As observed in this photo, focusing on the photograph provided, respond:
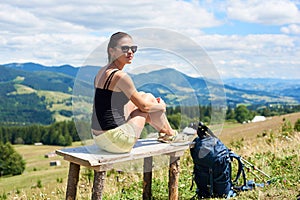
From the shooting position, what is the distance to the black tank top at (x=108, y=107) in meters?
4.91

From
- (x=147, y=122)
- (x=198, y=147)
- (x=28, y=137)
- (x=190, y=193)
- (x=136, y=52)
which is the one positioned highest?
(x=136, y=52)

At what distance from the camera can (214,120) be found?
5766mm

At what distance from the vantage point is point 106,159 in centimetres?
477

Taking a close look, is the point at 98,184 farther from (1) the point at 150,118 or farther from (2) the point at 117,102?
(1) the point at 150,118

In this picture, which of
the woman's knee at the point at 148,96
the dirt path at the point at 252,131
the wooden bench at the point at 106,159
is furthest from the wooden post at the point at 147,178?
the dirt path at the point at 252,131

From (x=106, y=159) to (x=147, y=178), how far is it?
161 centimetres

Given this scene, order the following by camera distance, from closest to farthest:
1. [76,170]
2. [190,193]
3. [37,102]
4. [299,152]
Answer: [76,170], [190,193], [299,152], [37,102]

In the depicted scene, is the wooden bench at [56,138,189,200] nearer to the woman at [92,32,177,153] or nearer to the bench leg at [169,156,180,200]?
the bench leg at [169,156,180,200]

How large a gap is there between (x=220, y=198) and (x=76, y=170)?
91.3 inches

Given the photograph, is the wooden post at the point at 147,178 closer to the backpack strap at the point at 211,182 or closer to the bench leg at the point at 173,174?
the bench leg at the point at 173,174

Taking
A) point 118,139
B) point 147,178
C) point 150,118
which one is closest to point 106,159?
point 118,139

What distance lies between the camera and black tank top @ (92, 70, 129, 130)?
4.91 metres

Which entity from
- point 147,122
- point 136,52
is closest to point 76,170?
point 147,122

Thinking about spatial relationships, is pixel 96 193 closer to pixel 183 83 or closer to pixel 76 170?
pixel 76 170
